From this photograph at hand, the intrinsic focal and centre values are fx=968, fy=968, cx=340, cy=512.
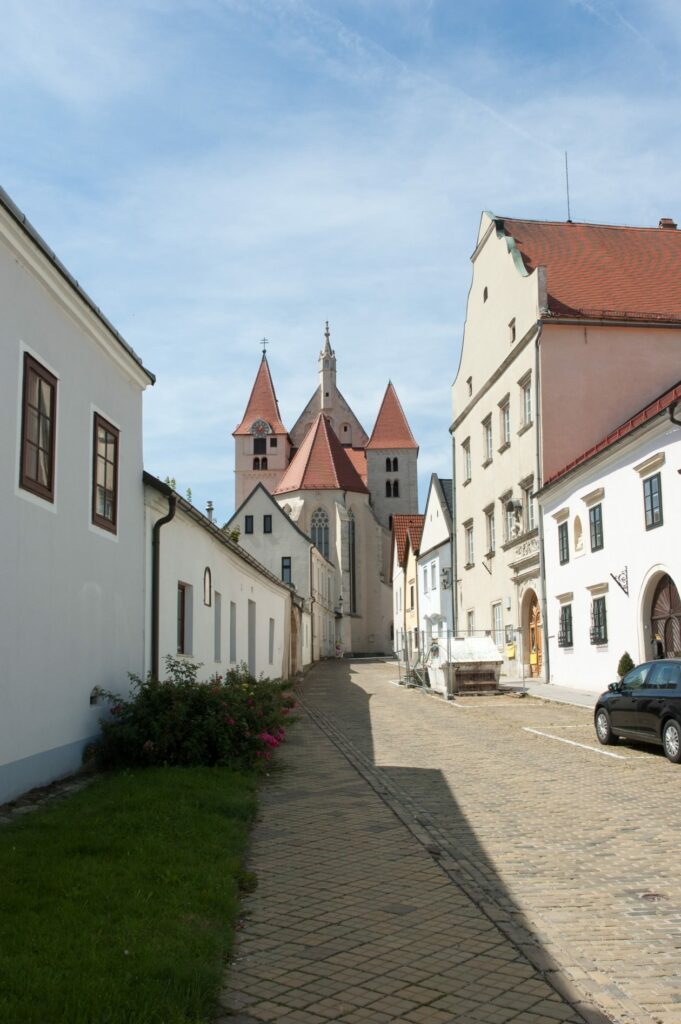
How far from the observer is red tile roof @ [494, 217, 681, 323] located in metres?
31.8

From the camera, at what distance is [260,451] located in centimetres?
9919

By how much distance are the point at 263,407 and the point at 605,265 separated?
70.0m

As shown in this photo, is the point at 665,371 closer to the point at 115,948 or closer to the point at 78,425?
the point at 78,425

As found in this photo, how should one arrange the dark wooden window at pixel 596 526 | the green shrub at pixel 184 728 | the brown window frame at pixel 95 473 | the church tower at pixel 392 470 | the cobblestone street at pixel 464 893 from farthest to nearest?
1. the church tower at pixel 392 470
2. the dark wooden window at pixel 596 526
3. the brown window frame at pixel 95 473
4. the green shrub at pixel 184 728
5. the cobblestone street at pixel 464 893

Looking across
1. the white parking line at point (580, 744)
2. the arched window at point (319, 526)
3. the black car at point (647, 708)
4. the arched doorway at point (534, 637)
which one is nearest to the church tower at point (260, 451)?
the arched window at point (319, 526)

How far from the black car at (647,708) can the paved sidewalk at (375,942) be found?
17.7 ft

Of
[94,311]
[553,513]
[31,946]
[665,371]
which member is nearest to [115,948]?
[31,946]

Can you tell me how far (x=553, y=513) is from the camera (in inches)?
1138

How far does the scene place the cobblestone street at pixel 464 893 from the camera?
467 cm

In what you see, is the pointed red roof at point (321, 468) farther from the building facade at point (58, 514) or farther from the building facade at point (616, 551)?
the building facade at point (58, 514)

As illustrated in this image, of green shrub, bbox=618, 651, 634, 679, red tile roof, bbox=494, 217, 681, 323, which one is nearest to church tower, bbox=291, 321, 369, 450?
red tile roof, bbox=494, 217, 681, 323

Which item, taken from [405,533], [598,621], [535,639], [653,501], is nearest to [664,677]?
[653,501]

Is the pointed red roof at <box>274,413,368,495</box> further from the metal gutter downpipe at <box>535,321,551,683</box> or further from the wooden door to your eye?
the metal gutter downpipe at <box>535,321,551,683</box>

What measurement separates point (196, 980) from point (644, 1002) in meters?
2.11
